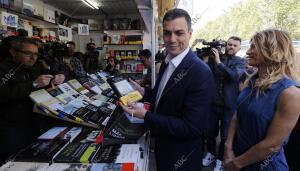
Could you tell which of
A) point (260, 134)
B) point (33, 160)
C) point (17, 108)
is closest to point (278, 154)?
point (260, 134)

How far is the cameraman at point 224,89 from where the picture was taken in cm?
318

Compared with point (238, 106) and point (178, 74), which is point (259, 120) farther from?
point (178, 74)

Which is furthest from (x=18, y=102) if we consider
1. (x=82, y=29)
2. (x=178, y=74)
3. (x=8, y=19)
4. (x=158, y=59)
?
(x=82, y=29)

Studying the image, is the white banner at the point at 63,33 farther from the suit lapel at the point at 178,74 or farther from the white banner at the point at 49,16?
the suit lapel at the point at 178,74

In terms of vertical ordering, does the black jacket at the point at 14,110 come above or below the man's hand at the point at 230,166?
above

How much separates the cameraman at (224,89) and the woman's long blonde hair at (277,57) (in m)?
→ 1.69

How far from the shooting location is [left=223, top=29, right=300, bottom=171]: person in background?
130 centimetres

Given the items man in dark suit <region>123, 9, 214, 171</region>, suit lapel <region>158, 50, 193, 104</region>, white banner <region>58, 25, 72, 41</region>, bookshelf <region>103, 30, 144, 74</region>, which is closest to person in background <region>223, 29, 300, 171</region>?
man in dark suit <region>123, 9, 214, 171</region>

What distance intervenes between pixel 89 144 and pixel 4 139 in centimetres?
71

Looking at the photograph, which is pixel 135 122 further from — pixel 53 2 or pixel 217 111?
pixel 53 2

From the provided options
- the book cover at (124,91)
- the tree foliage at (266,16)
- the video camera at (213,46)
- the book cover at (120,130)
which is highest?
the tree foliage at (266,16)

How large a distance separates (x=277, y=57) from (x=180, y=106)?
0.59 meters

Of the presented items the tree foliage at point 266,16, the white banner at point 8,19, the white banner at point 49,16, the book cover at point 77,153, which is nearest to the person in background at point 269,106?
the book cover at point 77,153

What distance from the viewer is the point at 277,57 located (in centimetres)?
138
